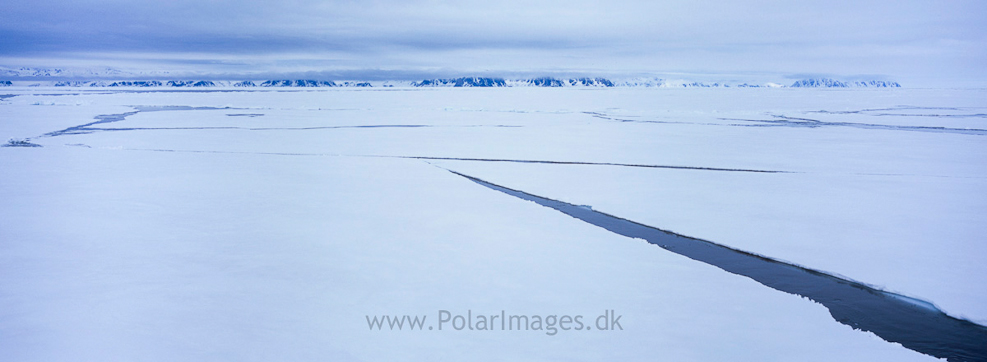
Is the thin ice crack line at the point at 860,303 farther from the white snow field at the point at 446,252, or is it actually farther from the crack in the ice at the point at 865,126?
the crack in the ice at the point at 865,126

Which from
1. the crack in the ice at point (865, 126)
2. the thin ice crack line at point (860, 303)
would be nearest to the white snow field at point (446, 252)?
the thin ice crack line at point (860, 303)

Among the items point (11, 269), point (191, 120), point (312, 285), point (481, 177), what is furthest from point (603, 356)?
point (191, 120)

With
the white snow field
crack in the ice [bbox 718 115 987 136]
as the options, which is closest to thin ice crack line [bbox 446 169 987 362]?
the white snow field

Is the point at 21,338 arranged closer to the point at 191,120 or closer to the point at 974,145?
the point at 974,145

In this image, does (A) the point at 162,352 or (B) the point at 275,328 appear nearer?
(A) the point at 162,352

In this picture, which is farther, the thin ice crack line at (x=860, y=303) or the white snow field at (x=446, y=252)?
the thin ice crack line at (x=860, y=303)

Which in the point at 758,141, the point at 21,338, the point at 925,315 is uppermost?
the point at 758,141

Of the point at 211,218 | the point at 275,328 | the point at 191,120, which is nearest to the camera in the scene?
the point at 275,328

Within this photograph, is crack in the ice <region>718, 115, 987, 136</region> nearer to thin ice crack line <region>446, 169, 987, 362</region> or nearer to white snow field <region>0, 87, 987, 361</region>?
white snow field <region>0, 87, 987, 361</region>
